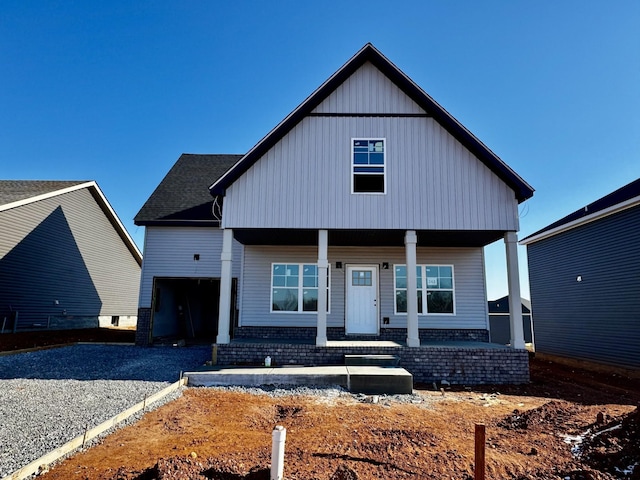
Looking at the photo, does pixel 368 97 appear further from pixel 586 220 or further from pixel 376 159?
pixel 586 220

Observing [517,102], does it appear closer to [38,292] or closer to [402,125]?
[402,125]

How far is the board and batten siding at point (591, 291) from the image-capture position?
401 inches

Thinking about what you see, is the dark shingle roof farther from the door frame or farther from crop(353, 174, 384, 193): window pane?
crop(353, 174, 384, 193): window pane

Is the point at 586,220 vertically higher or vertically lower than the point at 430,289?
higher

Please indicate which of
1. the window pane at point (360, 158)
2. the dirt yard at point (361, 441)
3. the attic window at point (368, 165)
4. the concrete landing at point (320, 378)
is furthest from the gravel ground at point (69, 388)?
the window pane at point (360, 158)

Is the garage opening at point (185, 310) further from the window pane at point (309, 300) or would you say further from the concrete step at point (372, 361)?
the concrete step at point (372, 361)

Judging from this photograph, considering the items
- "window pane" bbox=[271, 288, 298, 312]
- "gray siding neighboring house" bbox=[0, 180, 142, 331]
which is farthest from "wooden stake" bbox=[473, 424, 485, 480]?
"gray siding neighboring house" bbox=[0, 180, 142, 331]

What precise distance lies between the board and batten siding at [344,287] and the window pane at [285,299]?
19cm

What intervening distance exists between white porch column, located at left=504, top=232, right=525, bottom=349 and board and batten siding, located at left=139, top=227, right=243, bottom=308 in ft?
27.8

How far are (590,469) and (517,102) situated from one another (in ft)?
37.0

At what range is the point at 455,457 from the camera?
12.8ft

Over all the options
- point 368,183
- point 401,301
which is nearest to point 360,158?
point 368,183

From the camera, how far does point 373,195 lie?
31.7 ft

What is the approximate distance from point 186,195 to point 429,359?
10.7 metres
